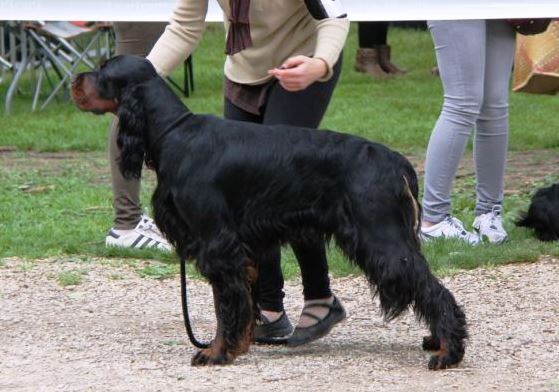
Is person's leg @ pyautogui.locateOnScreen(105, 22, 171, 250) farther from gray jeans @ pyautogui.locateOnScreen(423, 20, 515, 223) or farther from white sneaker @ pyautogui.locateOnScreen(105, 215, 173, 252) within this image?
gray jeans @ pyautogui.locateOnScreen(423, 20, 515, 223)

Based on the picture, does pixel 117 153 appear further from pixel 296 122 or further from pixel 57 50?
pixel 57 50

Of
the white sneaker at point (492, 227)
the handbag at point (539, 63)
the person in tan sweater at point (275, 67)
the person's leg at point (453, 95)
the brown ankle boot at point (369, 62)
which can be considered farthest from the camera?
the brown ankle boot at point (369, 62)

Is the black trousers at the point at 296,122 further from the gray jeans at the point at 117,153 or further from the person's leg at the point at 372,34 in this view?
the person's leg at the point at 372,34

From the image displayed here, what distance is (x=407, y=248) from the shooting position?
4910mm

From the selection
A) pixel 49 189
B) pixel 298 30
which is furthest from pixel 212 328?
pixel 49 189

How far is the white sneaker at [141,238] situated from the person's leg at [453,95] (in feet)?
5.03

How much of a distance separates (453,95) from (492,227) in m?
0.85

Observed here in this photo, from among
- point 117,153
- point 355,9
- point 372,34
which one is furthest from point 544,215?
point 372,34

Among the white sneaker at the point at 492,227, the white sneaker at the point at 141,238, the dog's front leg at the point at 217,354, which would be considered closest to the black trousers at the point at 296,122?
the dog's front leg at the point at 217,354

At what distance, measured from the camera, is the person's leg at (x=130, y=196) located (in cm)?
734

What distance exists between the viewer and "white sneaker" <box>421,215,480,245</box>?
7340 millimetres

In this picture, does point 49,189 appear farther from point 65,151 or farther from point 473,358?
point 473,358

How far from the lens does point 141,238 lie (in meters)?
7.39

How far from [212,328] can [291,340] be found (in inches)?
19.8
